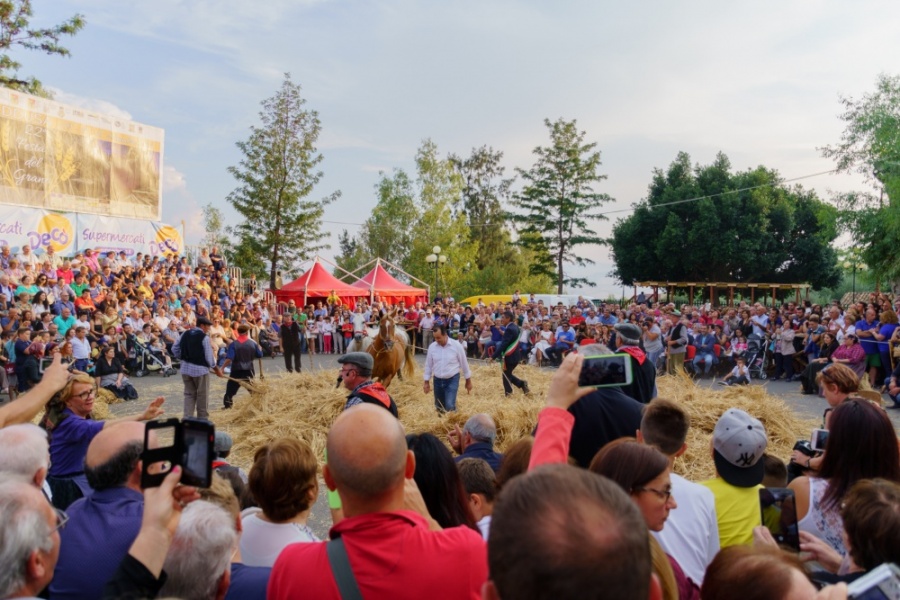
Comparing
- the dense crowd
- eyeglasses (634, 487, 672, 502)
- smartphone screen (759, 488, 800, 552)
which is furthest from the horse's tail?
eyeglasses (634, 487, 672, 502)

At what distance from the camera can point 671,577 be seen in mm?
2068

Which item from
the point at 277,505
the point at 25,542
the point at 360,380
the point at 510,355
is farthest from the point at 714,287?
the point at 25,542

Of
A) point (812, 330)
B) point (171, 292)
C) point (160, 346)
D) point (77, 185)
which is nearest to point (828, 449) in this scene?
point (812, 330)

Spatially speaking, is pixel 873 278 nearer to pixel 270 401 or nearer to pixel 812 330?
pixel 812 330

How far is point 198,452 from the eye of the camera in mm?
2170

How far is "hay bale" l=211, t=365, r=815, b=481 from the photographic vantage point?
28.3 feet

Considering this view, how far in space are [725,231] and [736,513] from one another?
3956 centimetres

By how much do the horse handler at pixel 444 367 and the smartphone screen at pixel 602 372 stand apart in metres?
7.50

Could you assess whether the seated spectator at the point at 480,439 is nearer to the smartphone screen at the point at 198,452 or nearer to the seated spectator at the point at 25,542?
the smartphone screen at the point at 198,452

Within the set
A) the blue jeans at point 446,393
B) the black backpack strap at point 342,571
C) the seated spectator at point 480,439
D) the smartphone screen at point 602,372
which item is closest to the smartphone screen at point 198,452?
the black backpack strap at point 342,571

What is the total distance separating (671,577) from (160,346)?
62.7 feet

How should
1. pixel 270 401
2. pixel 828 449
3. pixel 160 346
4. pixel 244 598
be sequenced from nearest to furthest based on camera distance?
pixel 244 598 < pixel 828 449 < pixel 270 401 < pixel 160 346

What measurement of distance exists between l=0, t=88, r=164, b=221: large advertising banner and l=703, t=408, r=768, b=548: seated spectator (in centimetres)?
2624

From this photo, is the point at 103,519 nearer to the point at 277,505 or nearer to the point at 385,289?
the point at 277,505
